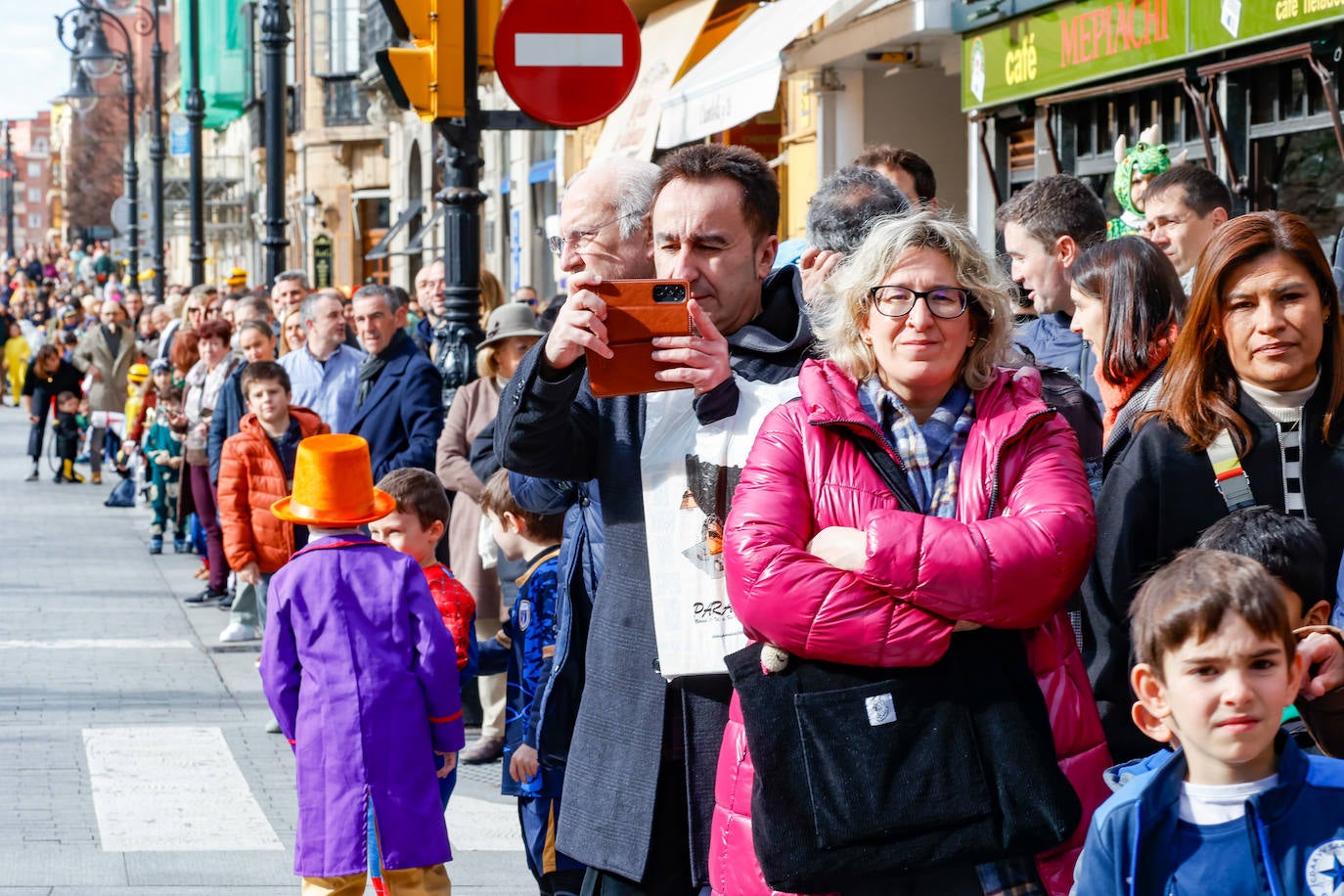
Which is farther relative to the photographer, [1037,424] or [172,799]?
[172,799]

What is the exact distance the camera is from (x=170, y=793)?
7809 millimetres

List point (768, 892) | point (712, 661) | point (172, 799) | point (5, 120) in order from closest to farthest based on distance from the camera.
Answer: point (768, 892)
point (712, 661)
point (172, 799)
point (5, 120)

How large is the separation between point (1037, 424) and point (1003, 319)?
0.74 feet

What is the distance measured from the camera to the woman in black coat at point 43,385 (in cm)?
2306

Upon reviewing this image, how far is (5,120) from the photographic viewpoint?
80.9 m

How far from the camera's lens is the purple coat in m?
5.32

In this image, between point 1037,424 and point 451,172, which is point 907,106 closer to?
point 451,172

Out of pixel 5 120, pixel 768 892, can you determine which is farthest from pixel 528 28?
pixel 5 120

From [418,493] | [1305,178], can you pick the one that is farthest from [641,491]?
[1305,178]

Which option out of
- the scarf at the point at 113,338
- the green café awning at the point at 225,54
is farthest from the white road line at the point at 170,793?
the green café awning at the point at 225,54

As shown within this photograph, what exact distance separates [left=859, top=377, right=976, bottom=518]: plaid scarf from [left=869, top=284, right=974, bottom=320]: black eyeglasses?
13 cm

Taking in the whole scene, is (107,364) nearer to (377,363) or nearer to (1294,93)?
(377,363)

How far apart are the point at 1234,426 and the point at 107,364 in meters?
19.1

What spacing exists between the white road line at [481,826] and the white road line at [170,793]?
2.19 ft
